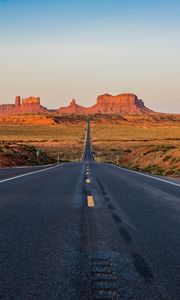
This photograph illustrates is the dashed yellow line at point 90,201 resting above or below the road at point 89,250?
below

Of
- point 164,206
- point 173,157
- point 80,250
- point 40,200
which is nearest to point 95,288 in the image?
point 80,250

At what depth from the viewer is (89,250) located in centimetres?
598

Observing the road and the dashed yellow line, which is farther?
the dashed yellow line

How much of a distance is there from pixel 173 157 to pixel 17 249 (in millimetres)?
34745

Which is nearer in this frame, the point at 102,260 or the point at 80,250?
the point at 102,260

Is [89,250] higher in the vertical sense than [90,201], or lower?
higher

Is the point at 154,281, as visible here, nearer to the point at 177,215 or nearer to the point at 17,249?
the point at 17,249

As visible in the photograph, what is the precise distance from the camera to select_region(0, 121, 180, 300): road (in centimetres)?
439

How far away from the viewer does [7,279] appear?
4.66 m

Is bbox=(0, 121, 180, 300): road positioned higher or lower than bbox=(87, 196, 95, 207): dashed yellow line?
higher

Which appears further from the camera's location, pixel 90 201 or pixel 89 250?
pixel 90 201

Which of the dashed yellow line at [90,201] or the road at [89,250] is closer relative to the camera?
the road at [89,250]

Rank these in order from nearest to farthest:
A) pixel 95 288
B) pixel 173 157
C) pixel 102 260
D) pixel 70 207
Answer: pixel 95 288, pixel 102 260, pixel 70 207, pixel 173 157

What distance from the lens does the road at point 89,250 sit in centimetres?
439
